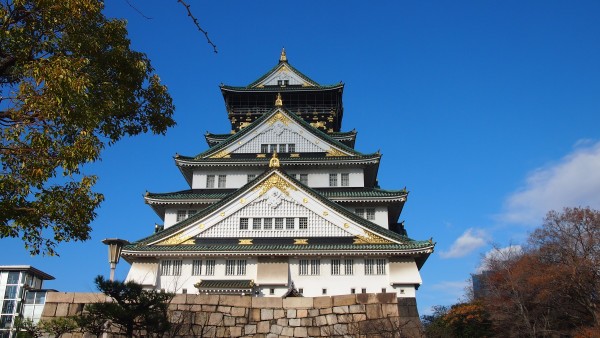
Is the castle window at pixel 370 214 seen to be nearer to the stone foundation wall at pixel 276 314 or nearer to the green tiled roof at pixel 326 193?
the green tiled roof at pixel 326 193

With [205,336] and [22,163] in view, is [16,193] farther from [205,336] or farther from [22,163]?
[205,336]

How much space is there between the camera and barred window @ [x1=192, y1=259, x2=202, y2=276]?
27000 millimetres

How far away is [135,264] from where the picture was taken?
27.4 meters

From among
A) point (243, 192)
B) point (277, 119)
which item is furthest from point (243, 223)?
point (277, 119)

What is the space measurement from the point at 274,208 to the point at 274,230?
125 cm

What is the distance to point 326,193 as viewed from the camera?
105 ft

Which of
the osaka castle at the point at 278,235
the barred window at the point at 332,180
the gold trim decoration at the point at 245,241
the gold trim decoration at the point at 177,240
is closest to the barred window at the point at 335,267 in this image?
the osaka castle at the point at 278,235

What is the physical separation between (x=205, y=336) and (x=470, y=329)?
22564 mm

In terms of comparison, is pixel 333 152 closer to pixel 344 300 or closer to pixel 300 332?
pixel 344 300

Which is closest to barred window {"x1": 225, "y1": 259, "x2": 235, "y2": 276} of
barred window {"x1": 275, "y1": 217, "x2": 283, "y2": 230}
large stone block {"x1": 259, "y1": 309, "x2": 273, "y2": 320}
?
barred window {"x1": 275, "y1": 217, "x2": 283, "y2": 230}

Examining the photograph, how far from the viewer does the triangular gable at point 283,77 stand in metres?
42.0

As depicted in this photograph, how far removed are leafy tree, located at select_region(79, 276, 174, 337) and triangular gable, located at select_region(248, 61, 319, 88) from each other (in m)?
32.9

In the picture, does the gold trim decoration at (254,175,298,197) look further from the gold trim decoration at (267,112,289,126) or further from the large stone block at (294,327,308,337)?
the large stone block at (294,327,308,337)

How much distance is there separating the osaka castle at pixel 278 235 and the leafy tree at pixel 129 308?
1535 cm
